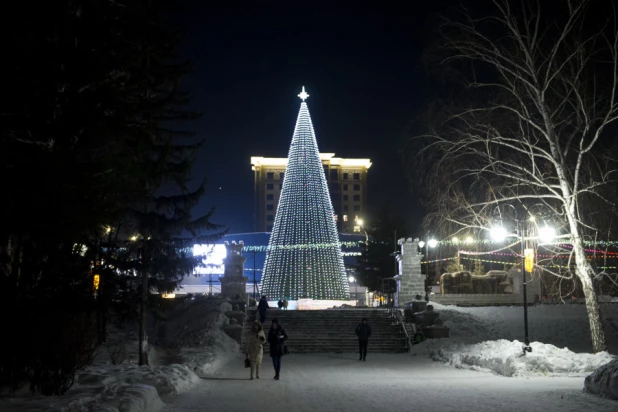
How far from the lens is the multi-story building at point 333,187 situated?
119 metres

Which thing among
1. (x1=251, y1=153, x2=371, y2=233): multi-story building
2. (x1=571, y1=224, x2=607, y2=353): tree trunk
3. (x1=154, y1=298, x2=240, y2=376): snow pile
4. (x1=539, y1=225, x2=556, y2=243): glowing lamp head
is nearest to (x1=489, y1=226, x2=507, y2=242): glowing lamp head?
(x1=539, y1=225, x2=556, y2=243): glowing lamp head

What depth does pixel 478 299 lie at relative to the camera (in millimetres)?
35500

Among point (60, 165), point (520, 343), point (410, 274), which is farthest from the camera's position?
point (410, 274)

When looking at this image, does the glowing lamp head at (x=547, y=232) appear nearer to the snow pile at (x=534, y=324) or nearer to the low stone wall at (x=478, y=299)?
the snow pile at (x=534, y=324)

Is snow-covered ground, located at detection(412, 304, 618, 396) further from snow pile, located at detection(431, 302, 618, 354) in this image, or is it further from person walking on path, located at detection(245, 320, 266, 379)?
person walking on path, located at detection(245, 320, 266, 379)

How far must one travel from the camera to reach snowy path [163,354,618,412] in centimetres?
1154

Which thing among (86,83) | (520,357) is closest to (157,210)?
(86,83)

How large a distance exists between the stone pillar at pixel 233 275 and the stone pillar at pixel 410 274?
8.50 metres

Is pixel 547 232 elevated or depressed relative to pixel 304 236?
depressed

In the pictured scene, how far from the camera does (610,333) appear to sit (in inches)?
1145

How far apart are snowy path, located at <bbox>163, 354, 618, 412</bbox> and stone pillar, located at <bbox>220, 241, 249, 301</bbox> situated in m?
15.6

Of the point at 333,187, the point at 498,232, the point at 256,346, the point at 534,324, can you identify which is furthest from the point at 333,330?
the point at 333,187

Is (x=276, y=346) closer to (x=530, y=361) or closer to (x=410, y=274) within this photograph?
(x=530, y=361)

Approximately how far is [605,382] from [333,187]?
112 m
